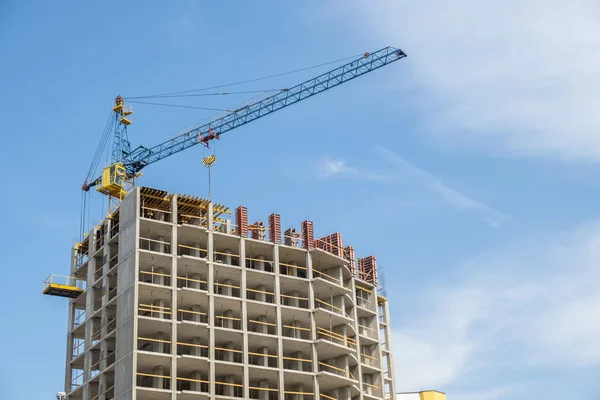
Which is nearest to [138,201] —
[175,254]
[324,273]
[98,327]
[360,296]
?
[175,254]

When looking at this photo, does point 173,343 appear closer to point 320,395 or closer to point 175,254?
point 175,254

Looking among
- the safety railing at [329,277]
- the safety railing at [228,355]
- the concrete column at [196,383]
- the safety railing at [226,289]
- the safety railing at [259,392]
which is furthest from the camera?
the safety railing at [329,277]

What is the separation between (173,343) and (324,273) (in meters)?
27.1

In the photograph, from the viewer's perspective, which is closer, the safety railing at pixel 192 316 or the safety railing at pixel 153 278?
the safety railing at pixel 192 316

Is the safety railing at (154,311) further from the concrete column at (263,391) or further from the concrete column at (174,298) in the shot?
the concrete column at (263,391)

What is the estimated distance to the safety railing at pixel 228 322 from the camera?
4481 inches

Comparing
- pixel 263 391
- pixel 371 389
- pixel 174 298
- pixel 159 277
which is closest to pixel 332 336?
pixel 371 389

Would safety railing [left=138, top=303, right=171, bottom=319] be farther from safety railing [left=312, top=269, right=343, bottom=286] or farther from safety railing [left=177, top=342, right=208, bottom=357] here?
safety railing [left=312, top=269, right=343, bottom=286]

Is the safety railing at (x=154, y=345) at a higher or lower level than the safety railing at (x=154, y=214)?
lower

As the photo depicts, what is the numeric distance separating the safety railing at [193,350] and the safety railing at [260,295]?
9.45m

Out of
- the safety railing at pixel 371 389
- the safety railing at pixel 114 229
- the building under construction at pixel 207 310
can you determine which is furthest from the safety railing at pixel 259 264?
the safety railing at pixel 371 389

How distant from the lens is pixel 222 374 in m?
111

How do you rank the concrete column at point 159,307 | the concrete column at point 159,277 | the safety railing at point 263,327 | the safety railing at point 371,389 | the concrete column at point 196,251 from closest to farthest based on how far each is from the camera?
the concrete column at point 159,307, the concrete column at point 159,277, the safety railing at point 263,327, the concrete column at point 196,251, the safety railing at point 371,389

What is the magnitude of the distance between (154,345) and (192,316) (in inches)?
223
